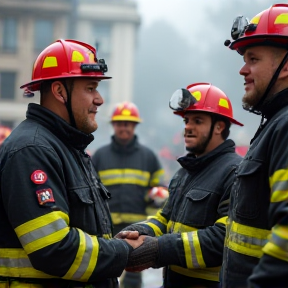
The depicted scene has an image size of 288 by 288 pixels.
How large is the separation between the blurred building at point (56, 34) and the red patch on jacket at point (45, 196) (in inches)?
1179

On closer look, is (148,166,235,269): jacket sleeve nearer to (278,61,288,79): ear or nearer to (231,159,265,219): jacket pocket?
(231,159,265,219): jacket pocket

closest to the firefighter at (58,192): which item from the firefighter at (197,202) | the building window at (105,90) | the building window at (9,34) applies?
the firefighter at (197,202)

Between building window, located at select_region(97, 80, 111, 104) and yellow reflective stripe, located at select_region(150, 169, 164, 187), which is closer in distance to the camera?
yellow reflective stripe, located at select_region(150, 169, 164, 187)

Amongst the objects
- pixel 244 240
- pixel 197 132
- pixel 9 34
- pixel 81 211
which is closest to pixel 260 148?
pixel 244 240

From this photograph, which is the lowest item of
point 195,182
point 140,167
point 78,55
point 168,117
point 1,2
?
point 168,117

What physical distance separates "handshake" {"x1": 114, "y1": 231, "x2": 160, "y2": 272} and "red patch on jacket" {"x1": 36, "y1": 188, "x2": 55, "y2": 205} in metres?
0.76

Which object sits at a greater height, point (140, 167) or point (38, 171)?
point (38, 171)

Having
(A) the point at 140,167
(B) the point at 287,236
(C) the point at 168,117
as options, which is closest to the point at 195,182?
(B) the point at 287,236

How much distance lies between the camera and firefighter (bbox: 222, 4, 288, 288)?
2.94 meters

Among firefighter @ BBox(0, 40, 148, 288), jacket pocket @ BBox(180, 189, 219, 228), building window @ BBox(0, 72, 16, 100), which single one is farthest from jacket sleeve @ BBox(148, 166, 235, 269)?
building window @ BBox(0, 72, 16, 100)

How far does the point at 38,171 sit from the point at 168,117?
159 ft

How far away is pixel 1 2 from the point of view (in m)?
35.4

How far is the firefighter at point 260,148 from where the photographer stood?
2939mm

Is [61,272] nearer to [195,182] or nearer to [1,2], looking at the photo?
[195,182]
